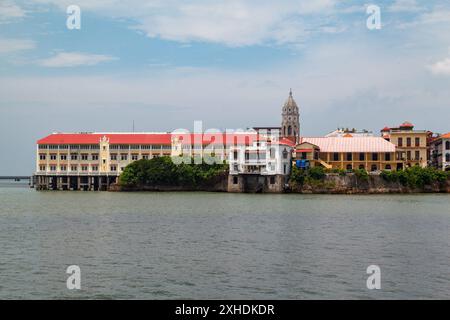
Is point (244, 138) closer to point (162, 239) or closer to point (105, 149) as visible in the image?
point (105, 149)

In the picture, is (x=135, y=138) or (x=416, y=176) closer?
(x=416, y=176)

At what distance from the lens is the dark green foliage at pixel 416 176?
90500mm

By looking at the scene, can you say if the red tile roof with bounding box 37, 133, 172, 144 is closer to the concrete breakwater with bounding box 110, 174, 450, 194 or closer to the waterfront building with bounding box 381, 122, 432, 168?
the concrete breakwater with bounding box 110, 174, 450, 194

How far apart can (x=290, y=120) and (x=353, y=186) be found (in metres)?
46.4

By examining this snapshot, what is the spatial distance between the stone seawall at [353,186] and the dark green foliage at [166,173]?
14271 millimetres

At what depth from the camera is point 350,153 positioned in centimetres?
9900

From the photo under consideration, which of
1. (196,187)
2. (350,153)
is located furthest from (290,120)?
(196,187)

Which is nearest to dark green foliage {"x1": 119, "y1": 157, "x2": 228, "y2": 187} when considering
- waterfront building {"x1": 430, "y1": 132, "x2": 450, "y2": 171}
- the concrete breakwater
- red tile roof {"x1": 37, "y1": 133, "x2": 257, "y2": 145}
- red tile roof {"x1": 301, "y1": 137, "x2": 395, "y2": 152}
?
the concrete breakwater

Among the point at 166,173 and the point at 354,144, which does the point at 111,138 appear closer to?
the point at 166,173

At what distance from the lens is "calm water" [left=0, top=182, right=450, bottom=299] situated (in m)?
22.5

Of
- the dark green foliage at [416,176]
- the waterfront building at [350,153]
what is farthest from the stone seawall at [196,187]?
the dark green foliage at [416,176]

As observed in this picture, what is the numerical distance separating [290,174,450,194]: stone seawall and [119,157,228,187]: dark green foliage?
14.3 meters

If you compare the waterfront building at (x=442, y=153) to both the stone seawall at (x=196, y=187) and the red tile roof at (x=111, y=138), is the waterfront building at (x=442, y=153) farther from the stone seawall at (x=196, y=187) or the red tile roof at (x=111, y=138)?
the red tile roof at (x=111, y=138)

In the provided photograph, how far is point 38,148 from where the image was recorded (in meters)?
119
